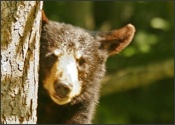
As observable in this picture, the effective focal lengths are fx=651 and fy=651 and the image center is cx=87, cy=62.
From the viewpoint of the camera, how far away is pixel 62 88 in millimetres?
5371

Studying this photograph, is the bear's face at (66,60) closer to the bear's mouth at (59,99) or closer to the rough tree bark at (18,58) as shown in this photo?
the bear's mouth at (59,99)

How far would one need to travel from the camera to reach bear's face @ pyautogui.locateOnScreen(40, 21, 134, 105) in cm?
553

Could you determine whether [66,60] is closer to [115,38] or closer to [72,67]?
[72,67]

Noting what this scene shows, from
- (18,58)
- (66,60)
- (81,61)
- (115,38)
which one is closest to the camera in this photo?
(18,58)

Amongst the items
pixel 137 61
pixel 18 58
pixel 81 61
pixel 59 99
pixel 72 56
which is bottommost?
pixel 137 61

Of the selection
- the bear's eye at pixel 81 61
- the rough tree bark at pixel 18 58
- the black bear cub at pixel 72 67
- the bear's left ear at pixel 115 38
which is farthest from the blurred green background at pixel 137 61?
the rough tree bark at pixel 18 58

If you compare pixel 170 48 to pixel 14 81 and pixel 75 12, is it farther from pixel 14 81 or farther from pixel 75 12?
pixel 14 81

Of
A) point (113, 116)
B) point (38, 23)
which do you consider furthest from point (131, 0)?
point (38, 23)

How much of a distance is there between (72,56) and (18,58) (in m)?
1.73

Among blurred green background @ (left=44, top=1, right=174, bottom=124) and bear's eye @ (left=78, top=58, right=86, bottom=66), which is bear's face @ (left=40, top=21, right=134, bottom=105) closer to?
bear's eye @ (left=78, top=58, right=86, bottom=66)

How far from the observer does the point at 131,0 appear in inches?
460

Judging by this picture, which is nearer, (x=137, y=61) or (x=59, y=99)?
(x=59, y=99)

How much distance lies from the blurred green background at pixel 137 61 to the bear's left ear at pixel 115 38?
4000 millimetres

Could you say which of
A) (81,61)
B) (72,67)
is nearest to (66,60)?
(72,67)
